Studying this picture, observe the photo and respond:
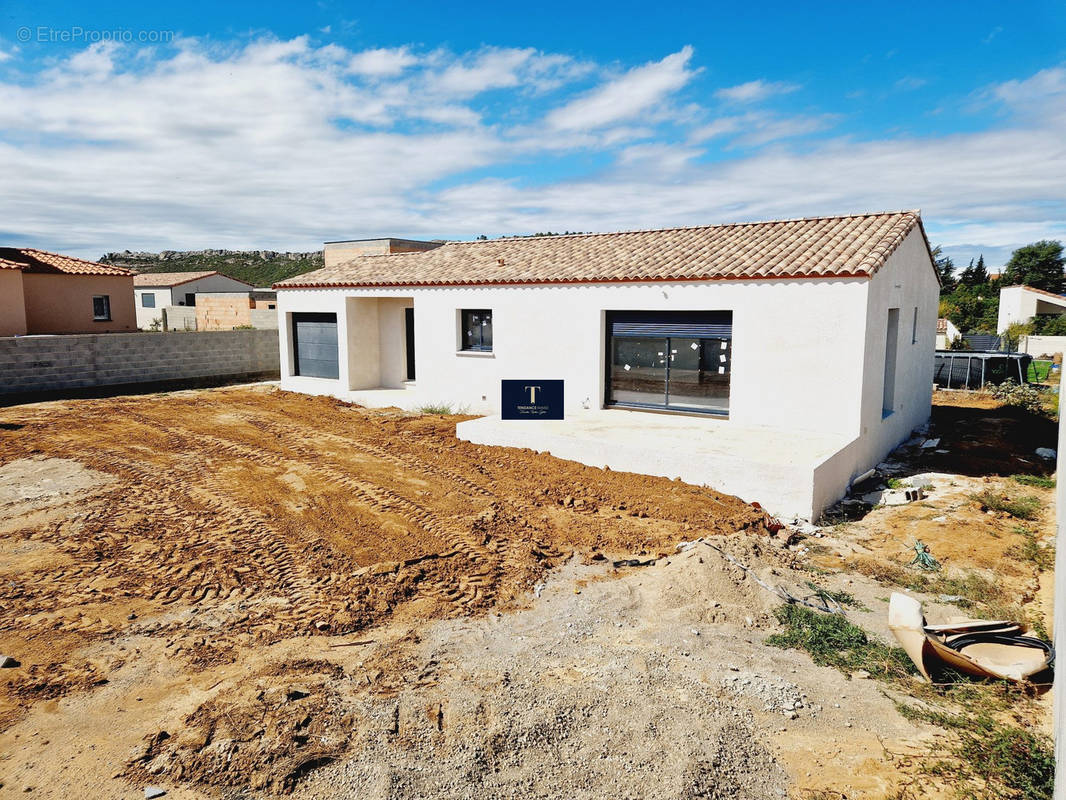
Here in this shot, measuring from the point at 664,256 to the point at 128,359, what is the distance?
1581 centimetres

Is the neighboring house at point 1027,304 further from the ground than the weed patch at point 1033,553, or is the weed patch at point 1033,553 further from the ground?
the neighboring house at point 1027,304

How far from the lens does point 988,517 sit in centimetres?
979

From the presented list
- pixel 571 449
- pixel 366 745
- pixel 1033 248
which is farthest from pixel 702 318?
pixel 1033 248

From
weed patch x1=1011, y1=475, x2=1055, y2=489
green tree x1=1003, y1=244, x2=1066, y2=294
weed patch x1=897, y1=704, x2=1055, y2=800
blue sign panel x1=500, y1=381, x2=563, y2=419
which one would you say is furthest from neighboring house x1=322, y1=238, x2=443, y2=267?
green tree x1=1003, y1=244, x2=1066, y2=294

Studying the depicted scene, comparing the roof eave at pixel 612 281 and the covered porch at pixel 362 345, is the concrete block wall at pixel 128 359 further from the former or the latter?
the roof eave at pixel 612 281

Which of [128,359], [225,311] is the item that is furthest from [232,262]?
[128,359]

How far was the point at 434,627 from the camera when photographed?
656 cm

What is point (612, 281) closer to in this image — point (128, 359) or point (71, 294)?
point (128, 359)

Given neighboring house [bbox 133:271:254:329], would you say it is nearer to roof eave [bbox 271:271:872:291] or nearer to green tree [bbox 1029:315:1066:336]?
roof eave [bbox 271:271:872:291]

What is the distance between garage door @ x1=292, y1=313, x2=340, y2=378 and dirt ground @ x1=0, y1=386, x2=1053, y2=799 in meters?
7.46

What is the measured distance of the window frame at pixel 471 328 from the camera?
16.4 meters

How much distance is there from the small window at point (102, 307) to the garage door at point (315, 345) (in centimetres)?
1409

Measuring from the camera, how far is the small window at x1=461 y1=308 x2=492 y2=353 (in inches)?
646

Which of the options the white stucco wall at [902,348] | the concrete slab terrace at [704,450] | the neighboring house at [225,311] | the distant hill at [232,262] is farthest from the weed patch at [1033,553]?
the distant hill at [232,262]
